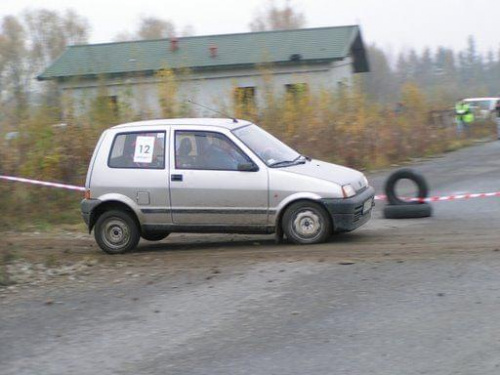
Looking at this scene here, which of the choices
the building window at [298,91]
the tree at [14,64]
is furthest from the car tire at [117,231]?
the building window at [298,91]

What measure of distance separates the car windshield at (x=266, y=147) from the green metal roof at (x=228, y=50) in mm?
19780

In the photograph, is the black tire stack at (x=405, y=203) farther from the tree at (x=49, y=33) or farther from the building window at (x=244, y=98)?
the tree at (x=49, y=33)

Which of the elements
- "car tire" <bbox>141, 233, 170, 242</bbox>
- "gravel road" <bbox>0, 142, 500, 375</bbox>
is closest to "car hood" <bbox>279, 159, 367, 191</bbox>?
"gravel road" <bbox>0, 142, 500, 375</bbox>

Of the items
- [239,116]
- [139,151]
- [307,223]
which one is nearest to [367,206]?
[307,223]

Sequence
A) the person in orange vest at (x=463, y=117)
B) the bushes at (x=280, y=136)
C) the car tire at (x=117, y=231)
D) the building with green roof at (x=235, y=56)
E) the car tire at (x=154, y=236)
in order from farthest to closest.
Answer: the person in orange vest at (x=463, y=117) < the building with green roof at (x=235, y=56) < the bushes at (x=280, y=136) < the car tire at (x=154, y=236) < the car tire at (x=117, y=231)

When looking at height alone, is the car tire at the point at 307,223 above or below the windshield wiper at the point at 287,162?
below

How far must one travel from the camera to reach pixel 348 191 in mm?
9117

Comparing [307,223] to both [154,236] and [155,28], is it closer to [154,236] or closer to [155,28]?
[154,236]

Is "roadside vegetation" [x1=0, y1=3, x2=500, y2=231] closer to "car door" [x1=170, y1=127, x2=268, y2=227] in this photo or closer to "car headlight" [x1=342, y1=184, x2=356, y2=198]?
"car door" [x1=170, y1=127, x2=268, y2=227]

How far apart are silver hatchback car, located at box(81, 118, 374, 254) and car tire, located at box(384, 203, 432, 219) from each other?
1630mm

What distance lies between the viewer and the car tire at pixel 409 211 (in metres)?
11.2

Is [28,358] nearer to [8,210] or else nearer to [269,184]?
[269,184]

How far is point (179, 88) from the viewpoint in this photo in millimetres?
18328

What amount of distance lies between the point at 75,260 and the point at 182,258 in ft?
5.00
